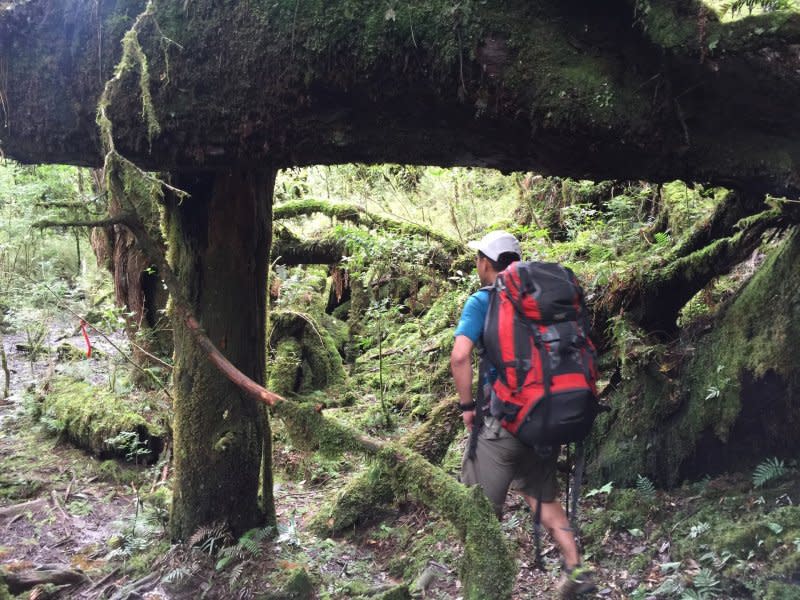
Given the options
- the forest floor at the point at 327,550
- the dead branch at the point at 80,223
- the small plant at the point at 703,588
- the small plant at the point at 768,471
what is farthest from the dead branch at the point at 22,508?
the small plant at the point at 768,471

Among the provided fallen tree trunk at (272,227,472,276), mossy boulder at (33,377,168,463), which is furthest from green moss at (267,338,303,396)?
mossy boulder at (33,377,168,463)

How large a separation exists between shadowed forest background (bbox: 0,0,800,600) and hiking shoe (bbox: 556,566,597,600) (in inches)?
15.3

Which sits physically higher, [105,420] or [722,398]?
[722,398]

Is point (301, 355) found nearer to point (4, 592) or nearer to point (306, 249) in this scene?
point (306, 249)

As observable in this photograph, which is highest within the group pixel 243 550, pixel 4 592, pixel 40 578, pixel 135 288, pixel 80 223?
pixel 80 223

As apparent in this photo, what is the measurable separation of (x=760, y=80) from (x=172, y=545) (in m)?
5.54

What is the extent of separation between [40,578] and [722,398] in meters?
6.00

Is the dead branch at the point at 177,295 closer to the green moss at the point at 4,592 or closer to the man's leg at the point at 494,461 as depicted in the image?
the man's leg at the point at 494,461

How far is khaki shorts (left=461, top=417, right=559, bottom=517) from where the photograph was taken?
3.84m

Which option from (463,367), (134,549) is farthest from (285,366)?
(463,367)

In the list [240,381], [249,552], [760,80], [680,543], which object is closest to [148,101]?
[240,381]

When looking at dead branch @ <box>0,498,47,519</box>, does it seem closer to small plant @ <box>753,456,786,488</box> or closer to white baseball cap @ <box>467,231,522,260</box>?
white baseball cap @ <box>467,231,522,260</box>

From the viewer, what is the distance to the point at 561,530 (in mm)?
4062

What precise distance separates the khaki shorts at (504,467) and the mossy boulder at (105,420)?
5473mm
